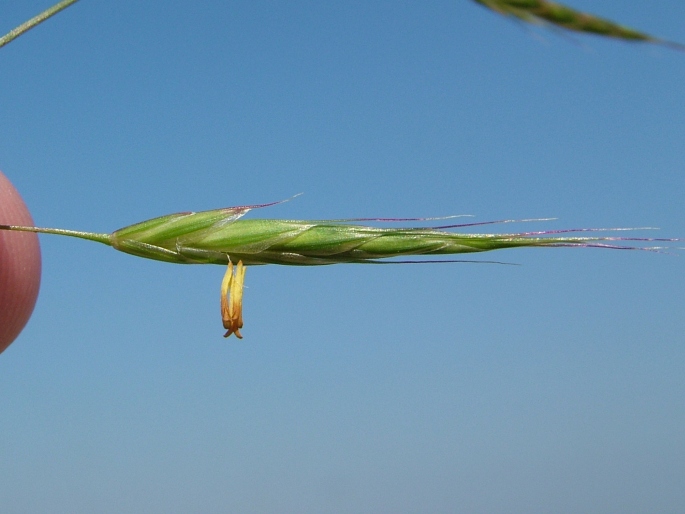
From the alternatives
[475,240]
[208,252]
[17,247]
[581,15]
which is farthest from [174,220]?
[581,15]

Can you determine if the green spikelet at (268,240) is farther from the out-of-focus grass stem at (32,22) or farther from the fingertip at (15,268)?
the fingertip at (15,268)

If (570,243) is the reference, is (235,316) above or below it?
below

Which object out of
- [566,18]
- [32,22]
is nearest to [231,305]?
[32,22]

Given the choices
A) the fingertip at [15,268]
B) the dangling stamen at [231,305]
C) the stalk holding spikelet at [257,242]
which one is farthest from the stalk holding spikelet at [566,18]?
the fingertip at [15,268]

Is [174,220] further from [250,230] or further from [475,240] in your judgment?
[475,240]

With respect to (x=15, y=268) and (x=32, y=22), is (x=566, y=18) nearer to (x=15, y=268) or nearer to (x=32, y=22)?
(x=32, y=22)

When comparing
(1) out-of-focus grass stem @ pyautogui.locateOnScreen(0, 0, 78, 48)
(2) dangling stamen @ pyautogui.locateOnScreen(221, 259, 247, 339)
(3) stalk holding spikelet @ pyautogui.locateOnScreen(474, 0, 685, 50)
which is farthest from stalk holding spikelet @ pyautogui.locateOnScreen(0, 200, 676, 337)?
(3) stalk holding spikelet @ pyautogui.locateOnScreen(474, 0, 685, 50)
